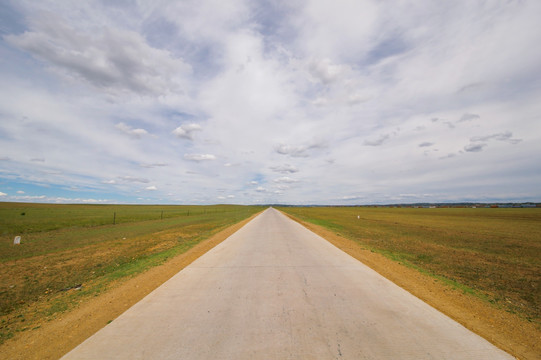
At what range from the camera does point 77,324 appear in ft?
14.7

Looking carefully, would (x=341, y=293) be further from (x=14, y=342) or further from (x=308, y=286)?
(x=14, y=342)

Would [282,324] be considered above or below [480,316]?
above

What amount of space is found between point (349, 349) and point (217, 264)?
5823mm

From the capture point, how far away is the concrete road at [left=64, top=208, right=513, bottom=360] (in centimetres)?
332

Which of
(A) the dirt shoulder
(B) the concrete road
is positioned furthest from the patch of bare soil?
(A) the dirt shoulder

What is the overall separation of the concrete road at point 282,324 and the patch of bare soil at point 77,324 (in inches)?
16.2

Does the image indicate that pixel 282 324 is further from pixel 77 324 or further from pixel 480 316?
pixel 480 316

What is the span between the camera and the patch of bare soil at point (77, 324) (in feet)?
12.1

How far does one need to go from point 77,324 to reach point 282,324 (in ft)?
13.2

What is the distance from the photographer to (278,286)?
5918 mm

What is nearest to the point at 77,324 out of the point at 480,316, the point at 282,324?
the point at 282,324

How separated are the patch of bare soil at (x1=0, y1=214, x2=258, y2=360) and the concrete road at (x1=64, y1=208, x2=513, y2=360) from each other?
1.35 feet

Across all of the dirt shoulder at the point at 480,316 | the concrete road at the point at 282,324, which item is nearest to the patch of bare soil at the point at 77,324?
the concrete road at the point at 282,324

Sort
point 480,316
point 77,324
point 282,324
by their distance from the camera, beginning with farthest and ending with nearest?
point 480,316 < point 77,324 < point 282,324
